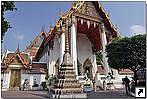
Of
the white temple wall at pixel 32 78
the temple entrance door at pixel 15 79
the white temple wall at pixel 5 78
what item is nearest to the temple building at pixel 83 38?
the white temple wall at pixel 32 78

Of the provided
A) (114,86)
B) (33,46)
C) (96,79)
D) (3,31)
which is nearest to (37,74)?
(96,79)

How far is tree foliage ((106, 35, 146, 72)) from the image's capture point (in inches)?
575

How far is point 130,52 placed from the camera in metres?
14.7

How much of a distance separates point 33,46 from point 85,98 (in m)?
19.4

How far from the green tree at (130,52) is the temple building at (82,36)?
3573 millimetres

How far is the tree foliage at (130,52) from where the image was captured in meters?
14.6

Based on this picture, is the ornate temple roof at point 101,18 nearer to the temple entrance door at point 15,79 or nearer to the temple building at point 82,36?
the temple building at point 82,36

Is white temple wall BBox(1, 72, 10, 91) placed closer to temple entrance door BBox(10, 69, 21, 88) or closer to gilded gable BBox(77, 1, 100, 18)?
temple entrance door BBox(10, 69, 21, 88)

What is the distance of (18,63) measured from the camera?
19.1m

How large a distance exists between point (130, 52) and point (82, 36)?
8.27 meters

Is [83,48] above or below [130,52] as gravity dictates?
above

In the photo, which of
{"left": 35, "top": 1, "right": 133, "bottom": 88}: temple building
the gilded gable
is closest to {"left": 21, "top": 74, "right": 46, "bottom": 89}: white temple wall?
{"left": 35, "top": 1, "right": 133, "bottom": 88}: temple building

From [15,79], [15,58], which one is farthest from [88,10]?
[15,79]

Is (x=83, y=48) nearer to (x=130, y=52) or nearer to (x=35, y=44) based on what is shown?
(x=130, y=52)
